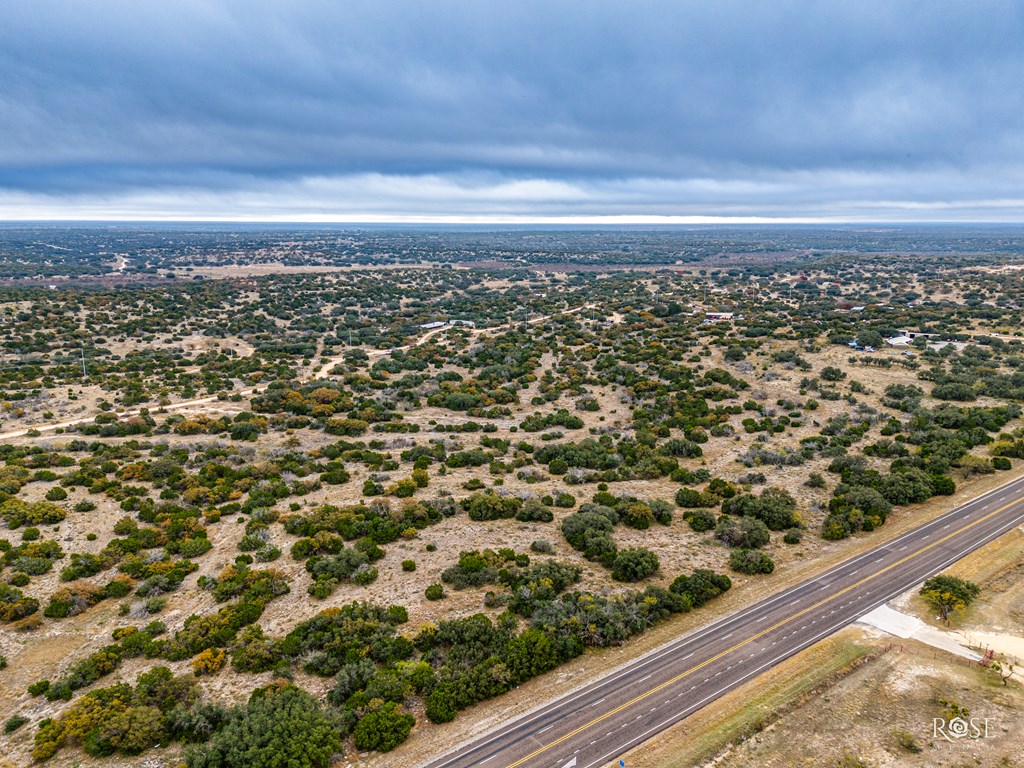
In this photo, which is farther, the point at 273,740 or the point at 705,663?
the point at 705,663

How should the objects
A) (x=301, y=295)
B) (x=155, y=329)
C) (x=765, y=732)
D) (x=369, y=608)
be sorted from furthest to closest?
(x=301, y=295) < (x=155, y=329) < (x=369, y=608) < (x=765, y=732)

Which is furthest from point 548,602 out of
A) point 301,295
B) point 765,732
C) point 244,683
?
point 301,295

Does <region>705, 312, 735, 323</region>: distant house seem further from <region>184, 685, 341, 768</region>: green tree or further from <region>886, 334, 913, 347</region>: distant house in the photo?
<region>184, 685, 341, 768</region>: green tree

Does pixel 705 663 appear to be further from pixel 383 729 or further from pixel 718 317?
pixel 718 317

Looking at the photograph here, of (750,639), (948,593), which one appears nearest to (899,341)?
(948,593)

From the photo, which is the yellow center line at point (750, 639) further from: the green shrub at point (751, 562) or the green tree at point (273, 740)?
the green tree at point (273, 740)

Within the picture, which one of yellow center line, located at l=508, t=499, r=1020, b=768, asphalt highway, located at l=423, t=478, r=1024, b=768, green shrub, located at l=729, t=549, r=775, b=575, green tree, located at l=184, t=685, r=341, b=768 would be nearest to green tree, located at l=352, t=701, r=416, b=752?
green tree, located at l=184, t=685, r=341, b=768

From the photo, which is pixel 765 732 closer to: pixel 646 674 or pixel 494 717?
pixel 646 674

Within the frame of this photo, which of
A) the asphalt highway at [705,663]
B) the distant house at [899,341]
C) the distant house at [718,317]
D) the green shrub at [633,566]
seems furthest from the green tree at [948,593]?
the distant house at [718,317]

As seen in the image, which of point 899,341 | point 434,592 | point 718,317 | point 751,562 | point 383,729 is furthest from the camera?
point 718,317
